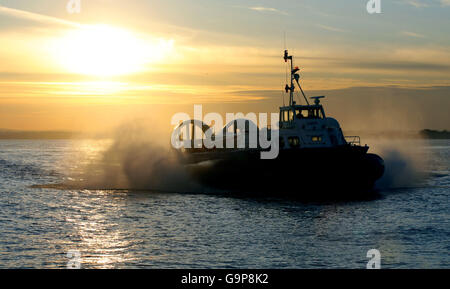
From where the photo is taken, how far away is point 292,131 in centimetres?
2719

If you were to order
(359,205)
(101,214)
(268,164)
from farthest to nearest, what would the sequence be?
(268,164)
(359,205)
(101,214)

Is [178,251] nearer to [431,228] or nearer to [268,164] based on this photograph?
[431,228]

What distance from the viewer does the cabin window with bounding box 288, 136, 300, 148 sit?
88.0 feet

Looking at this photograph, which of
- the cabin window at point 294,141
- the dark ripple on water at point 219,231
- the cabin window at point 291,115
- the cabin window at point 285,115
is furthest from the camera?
the cabin window at point 285,115

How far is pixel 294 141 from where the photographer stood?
88.6ft

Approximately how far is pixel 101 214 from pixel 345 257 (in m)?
11.5

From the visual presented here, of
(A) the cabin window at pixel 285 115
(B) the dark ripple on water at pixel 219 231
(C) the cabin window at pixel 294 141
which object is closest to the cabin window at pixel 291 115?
(A) the cabin window at pixel 285 115

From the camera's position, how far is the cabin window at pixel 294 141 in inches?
1055

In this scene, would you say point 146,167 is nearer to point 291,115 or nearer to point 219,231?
point 291,115

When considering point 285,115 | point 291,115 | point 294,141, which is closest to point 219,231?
point 294,141

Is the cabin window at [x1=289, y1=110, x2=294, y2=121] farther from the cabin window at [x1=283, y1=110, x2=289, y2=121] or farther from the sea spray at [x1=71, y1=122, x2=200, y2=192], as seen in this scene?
the sea spray at [x1=71, y1=122, x2=200, y2=192]

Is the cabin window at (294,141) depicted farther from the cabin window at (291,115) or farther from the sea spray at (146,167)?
the sea spray at (146,167)

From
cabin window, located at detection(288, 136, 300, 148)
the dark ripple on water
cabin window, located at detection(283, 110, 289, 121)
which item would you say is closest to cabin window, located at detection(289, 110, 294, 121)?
cabin window, located at detection(283, 110, 289, 121)
